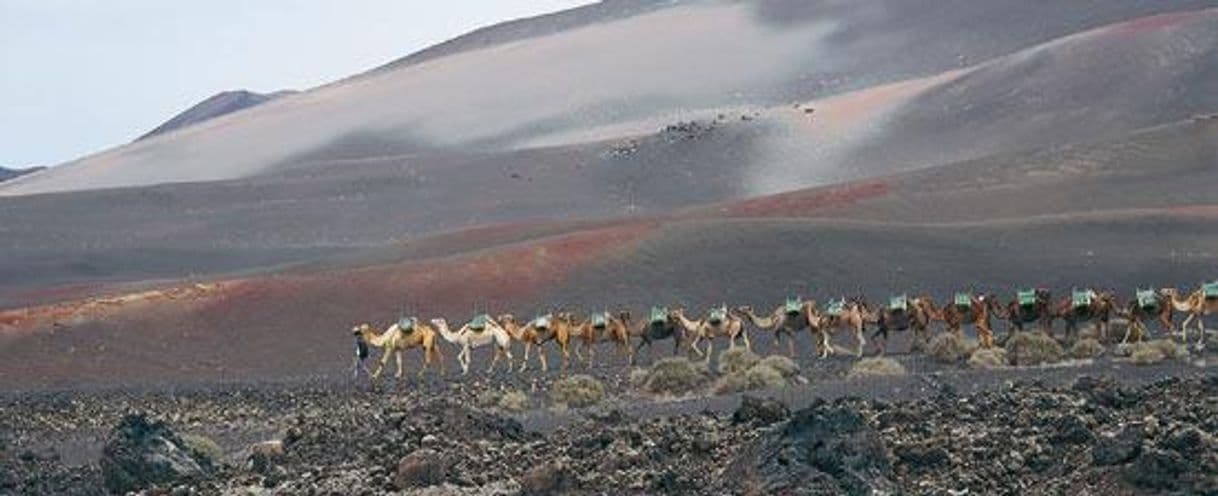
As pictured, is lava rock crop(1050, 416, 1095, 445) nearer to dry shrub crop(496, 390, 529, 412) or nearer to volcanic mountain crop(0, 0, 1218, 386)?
dry shrub crop(496, 390, 529, 412)

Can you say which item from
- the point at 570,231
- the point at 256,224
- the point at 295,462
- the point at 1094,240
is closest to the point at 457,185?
the point at 256,224

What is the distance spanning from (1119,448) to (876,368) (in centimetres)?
1528

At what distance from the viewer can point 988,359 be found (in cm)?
3472

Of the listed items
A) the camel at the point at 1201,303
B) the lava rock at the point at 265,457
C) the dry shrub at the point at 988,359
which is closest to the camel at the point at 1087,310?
the camel at the point at 1201,303

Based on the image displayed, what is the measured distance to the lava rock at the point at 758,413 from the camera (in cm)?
2503

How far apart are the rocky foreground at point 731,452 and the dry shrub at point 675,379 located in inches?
114

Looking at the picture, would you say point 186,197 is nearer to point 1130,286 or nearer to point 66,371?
point 66,371

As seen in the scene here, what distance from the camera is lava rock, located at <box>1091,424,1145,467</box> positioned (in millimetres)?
18938

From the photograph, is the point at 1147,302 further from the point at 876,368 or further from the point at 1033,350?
the point at 876,368

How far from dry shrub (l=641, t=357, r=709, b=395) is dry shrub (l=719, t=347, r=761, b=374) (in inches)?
39.0

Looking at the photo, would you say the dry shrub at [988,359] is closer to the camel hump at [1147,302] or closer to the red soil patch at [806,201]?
the camel hump at [1147,302]

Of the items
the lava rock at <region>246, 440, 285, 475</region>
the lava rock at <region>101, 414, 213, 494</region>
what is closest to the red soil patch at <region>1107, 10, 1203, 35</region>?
the lava rock at <region>246, 440, 285, 475</region>

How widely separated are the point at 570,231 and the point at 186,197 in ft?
123

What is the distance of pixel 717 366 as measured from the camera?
39.9m
